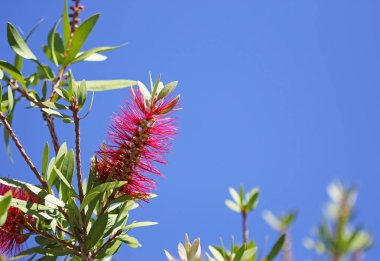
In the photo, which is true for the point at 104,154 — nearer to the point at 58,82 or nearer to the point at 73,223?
the point at 73,223

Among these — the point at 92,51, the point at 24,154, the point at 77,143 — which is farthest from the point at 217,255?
the point at 92,51

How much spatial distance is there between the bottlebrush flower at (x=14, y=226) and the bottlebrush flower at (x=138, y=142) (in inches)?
7.8

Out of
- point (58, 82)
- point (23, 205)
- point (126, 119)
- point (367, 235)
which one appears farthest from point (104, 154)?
point (367, 235)

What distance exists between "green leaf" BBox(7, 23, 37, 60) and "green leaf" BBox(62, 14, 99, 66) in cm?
10

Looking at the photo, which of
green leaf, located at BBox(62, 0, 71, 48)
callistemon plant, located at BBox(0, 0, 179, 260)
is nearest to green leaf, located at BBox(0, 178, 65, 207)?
callistemon plant, located at BBox(0, 0, 179, 260)

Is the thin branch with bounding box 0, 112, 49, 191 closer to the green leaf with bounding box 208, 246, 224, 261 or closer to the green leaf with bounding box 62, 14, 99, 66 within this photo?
the green leaf with bounding box 62, 14, 99, 66

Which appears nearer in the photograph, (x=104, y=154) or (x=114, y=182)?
(x=114, y=182)

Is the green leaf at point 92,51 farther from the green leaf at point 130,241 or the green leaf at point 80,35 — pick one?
the green leaf at point 130,241

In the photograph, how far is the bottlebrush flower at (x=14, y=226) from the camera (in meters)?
1.21

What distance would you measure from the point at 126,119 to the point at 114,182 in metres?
0.20

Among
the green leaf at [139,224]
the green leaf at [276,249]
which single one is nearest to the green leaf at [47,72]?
the green leaf at [139,224]

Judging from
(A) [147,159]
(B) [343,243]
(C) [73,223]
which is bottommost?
(C) [73,223]

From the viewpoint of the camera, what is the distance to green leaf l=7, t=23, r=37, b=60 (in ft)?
4.23

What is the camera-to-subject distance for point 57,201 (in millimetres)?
1199
